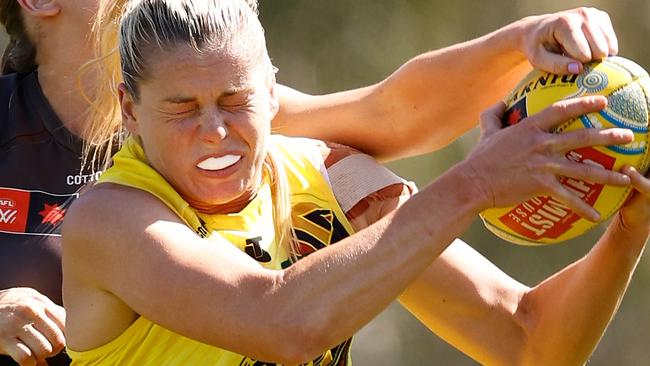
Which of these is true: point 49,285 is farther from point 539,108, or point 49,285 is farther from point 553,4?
point 553,4

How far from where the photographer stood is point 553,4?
25.8 ft

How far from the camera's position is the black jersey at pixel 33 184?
358 centimetres

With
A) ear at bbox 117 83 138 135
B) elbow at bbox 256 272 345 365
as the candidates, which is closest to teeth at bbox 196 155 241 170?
ear at bbox 117 83 138 135

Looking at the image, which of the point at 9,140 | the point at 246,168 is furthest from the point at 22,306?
the point at 246,168

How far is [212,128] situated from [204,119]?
0.03 m

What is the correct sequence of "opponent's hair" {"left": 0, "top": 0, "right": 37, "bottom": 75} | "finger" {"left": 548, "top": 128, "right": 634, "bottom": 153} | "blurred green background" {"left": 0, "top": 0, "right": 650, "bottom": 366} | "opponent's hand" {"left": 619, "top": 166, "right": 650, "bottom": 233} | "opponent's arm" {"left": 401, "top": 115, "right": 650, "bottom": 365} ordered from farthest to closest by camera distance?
"blurred green background" {"left": 0, "top": 0, "right": 650, "bottom": 366} → "opponent's hair" {"left": 0, "top": 0, "right": 37, "bottom": 75} → "opponent's arm" {"left": 401, "top": 115, "right": 650, "bottom": 365} → "opponent's hand" {"left": 619, "top": 166, "right": 650, "bottom": 233} → "finger" {"left": 548, "top": 128, "right": 634, "bottom": 153}

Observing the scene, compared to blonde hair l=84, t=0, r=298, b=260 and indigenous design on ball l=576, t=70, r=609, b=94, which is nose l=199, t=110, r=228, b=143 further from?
→ indigenous design on ball l=576, t=70, r=609, b=94

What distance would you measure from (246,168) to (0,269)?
0.88m

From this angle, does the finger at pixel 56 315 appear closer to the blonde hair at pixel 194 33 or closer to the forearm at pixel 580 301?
the blonde hair at pixel 194 33

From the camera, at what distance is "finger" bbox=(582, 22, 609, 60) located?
2902 millimetres

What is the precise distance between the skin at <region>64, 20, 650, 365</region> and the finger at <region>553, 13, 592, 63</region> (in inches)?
5.9

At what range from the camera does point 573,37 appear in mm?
2902

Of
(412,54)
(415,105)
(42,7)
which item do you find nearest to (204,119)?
(415,105)

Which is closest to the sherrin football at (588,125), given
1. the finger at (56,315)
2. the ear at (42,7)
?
the finger at (56,315)
